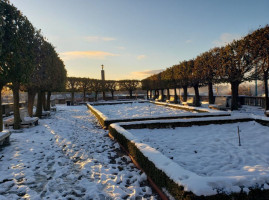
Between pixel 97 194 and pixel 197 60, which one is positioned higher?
pixel 197 60

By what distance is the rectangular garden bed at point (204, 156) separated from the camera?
10.3ft

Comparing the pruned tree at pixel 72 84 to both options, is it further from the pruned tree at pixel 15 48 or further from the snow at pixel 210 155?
the snow at pixel 210 155

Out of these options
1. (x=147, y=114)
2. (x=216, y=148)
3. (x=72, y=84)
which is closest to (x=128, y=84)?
(x=72, y=84)

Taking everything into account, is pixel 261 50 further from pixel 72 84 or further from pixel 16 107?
pixel 72 84

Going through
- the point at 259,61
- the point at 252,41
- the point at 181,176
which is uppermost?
the point at 252,41

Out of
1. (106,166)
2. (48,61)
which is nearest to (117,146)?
(106,166)

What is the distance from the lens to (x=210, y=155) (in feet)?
19.3

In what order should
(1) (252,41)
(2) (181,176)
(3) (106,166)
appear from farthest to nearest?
(1) (252,41)
(3) (106,166)
(2) (181,176)

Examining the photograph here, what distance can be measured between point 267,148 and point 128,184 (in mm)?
4925

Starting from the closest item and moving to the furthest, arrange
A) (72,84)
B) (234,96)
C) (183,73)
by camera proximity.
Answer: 1. (234,96)
2. (183,73)
3. (72,84)

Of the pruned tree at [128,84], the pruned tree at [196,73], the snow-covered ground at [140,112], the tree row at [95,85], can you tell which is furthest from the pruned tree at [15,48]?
the pruned tree at [128,84]

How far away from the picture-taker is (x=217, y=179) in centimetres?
327

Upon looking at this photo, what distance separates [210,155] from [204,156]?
23 centimetres

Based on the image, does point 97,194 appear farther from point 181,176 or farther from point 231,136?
point 231,136
